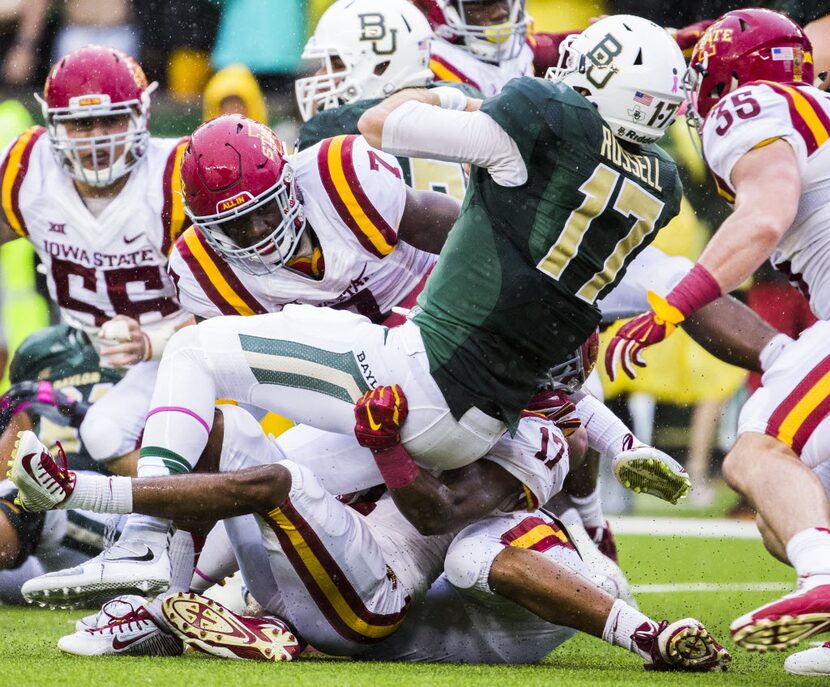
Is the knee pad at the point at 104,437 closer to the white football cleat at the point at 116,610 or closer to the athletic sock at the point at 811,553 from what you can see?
the white football cleat at the point at 116,610

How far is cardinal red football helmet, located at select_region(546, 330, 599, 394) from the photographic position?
3779 millimetres

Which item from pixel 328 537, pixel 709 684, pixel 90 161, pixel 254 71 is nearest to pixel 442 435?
pixel 328 537

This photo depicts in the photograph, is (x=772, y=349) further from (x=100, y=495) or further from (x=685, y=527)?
(x=685, y=527)

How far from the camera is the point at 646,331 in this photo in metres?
3.35

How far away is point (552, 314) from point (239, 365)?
732 mm

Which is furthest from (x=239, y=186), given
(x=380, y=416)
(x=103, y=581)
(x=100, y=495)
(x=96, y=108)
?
(x=96, y=108)

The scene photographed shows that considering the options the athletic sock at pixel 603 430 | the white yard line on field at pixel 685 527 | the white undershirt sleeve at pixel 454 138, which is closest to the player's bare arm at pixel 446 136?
the white undershirt sleeve at pixel 454 138

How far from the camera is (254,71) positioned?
7891 millimetres

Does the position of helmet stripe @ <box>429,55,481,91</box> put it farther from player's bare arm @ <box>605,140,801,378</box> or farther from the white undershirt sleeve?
the white undershirt sleeve

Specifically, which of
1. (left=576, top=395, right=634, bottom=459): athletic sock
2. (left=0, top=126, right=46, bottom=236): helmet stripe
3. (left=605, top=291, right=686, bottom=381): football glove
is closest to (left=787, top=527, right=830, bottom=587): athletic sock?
(left=605, top=291, right=686, bottom=381): football glove

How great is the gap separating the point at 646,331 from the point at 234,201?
107cm

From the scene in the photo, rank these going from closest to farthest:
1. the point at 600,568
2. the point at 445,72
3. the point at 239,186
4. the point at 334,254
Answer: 1. the point at 239,186
2. the point at 334,254
3. the point at 600,568
4. the point at 445,72

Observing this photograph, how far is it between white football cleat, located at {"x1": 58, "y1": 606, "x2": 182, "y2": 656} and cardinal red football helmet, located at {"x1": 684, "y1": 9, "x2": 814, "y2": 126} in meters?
1.96

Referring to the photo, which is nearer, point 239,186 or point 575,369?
point 239,186
